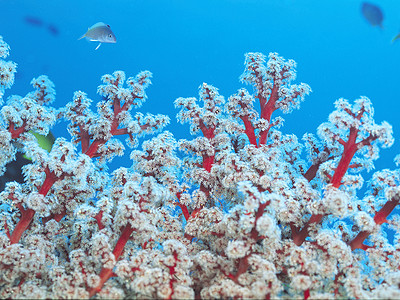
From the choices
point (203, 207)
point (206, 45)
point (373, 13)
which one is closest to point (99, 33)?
point (203, 207)

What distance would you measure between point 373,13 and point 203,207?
7.59 m

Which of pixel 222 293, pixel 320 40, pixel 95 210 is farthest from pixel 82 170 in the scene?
pixel 320 40

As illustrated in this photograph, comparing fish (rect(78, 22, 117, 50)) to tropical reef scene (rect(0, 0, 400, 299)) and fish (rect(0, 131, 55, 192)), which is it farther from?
fish (rect(0, 131, 55, 192))

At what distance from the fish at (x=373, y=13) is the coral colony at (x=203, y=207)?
4848 mm

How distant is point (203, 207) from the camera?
438 centimetres

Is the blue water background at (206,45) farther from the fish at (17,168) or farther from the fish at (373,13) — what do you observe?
the fish at (17,168)

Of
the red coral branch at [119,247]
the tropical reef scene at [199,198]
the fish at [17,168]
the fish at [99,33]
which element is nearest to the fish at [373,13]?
the tropical reef scene at [199,198]

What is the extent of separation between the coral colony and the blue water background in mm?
51878

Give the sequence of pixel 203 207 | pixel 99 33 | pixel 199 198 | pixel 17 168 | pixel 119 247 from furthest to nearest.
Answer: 1. pixel 17 168
2. pixel 99 33
3. pixel 199 198
4. pixel 203 207
5. pixel 119 247

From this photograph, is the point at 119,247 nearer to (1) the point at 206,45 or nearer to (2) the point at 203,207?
(2) the point at 203,207

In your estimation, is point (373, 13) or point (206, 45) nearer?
point (373, 13)

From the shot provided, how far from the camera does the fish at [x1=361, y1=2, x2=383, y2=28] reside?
8391 millimetres

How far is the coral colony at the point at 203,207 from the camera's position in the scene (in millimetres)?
3123

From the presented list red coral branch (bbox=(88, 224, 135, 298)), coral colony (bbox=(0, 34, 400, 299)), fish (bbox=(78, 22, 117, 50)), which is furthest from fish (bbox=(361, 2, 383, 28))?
red coral branch (bbox=(88, 224, 135, 298))
